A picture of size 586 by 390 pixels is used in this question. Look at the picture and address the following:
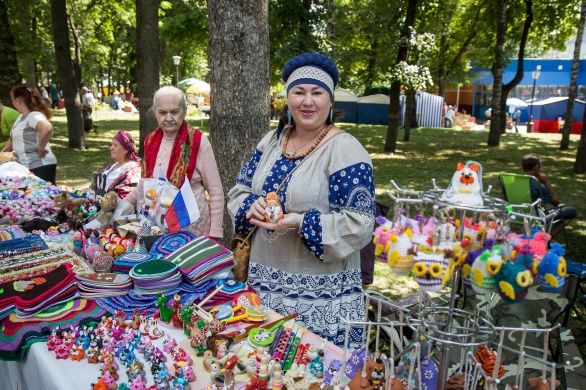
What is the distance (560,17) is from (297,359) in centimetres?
1834

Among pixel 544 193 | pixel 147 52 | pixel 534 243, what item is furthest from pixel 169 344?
pixel 147 52

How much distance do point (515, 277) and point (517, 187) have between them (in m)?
4.77

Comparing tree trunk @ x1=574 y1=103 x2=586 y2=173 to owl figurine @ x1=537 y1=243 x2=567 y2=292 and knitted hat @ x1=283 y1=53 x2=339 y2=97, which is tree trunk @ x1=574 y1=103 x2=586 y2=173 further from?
owl figurine @ x1=537 y1=243 x2=567 y2=292

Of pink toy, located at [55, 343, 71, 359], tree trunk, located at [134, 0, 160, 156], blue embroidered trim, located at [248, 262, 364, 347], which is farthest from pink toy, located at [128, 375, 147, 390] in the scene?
tree trunk, located at [134, 0, 160, 156]

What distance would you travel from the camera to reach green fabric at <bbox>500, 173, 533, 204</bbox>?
18.0 feet

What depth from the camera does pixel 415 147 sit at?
1561 cm

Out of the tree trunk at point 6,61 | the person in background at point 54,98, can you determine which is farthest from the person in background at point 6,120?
the person in background at point 54,98

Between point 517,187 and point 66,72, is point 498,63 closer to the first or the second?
point 517,187

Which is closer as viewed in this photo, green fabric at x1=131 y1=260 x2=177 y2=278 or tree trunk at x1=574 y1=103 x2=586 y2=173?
green fabric at x1=131 y1=260 x2=177 y2=278

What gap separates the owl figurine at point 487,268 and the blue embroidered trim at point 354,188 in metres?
0.74

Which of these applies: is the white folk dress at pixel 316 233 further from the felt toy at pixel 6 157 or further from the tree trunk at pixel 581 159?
the tree trunk at pixel 581 159

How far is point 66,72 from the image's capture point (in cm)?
1138

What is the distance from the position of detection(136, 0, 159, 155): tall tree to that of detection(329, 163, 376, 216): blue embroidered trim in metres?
5.62

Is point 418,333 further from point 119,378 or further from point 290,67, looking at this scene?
point 290,67
